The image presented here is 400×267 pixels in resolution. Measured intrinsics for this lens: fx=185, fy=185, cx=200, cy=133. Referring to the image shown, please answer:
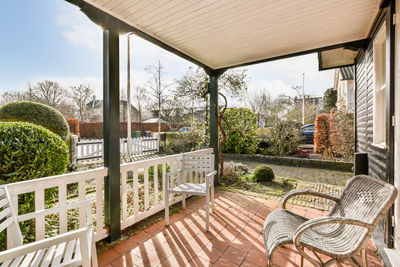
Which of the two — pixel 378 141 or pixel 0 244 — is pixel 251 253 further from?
pixel 0 244

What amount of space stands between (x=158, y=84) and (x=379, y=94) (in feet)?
32.3

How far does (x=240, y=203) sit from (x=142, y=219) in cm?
159

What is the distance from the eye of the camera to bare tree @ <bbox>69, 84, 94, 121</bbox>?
1325cm

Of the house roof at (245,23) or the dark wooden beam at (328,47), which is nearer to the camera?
the house roof at (245,23)

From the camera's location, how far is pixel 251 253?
6.27 feet

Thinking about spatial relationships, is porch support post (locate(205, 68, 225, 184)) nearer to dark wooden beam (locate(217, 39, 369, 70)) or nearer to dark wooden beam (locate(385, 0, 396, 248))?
dark wooden beam (locate(217, 39, 369, 70))

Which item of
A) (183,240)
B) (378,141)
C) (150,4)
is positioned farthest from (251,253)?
(150,4)

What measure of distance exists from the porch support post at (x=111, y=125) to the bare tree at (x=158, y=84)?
27.9ft

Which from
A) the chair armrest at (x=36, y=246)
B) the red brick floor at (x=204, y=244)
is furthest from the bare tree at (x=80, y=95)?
the chair armrest at (x=36, y=246)

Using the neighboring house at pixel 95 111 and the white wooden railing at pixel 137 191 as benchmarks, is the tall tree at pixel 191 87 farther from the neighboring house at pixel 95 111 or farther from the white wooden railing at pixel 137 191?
the neighboring house at pixel 95 111

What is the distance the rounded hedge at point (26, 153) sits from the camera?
1948 mm

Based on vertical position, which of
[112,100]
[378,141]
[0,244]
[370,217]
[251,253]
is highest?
[112,100]

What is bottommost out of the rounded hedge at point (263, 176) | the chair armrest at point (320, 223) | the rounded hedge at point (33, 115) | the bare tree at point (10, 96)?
the rounded hedge at point (263, 176)

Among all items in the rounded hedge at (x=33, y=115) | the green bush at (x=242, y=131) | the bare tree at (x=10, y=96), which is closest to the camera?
the rounded hedge at (x=33, y=115)
